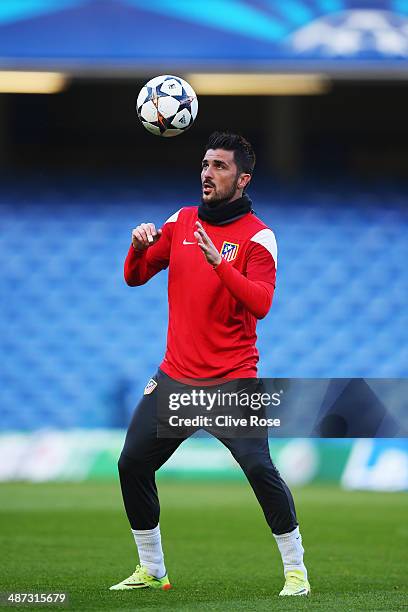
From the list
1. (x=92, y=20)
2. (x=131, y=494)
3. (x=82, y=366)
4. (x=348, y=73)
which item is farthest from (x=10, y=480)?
(x=131, y=494)

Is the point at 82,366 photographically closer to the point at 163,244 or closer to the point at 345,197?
the point at 345,197

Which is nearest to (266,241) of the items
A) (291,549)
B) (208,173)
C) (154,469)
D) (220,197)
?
(220,197)

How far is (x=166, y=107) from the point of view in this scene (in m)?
5.89

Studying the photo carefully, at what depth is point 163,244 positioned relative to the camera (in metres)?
5.54

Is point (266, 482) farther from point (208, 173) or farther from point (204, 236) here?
point (208, 173)

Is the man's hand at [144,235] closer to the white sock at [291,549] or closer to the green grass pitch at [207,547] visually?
the white sock at [291,549]

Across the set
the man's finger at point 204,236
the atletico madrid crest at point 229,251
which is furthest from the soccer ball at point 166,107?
the man's finger at point 204,236

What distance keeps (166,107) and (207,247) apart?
1.19 metres

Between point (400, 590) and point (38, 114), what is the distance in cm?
1009

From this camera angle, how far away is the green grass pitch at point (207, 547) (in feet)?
17.2

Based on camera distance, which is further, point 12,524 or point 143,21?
point 143,21

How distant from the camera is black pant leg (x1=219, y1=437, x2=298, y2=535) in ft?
16.8

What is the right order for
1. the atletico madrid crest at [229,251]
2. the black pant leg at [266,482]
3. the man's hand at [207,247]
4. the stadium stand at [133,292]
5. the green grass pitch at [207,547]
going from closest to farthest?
the man's hand at [207,247] → the black pant leg at [266,482] → the green grass pitch at [207,547] → the atletico madrid crest at [229,251] → the stadium stand at [133,292]

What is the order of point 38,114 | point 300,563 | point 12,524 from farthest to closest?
point 38,114 < point 12,524 < point 300,563
